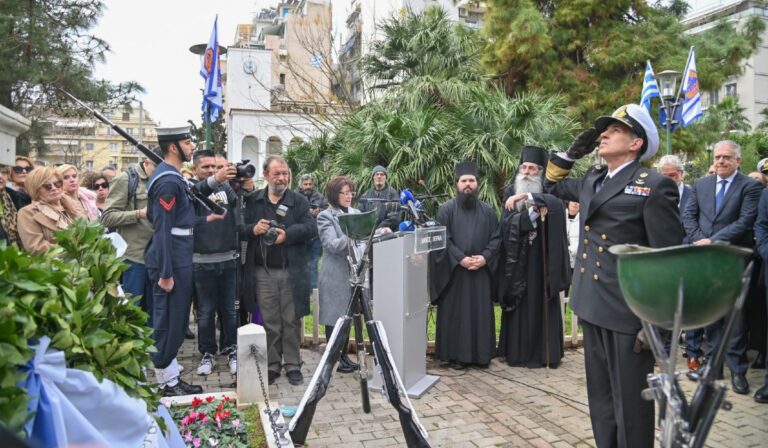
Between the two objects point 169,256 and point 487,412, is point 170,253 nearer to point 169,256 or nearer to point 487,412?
point 169,256

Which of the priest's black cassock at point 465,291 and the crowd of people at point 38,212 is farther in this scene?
the priest's black cassock at point 465,291

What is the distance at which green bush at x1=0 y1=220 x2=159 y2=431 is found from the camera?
1.68 m

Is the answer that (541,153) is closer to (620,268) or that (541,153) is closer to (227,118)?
(620,268)

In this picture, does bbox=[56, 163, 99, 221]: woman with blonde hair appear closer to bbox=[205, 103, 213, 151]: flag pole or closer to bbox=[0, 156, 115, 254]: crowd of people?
bbox=[0, 156, 115, 254]: crowd of people

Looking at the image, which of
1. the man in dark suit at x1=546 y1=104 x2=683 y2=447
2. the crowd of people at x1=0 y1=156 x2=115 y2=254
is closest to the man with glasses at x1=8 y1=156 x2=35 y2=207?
Result: the crowd of people at x1=0 y1=156 x2=115 y2=254

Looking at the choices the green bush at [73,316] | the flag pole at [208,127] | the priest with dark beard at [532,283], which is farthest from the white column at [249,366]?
the flag pole at [208,127]

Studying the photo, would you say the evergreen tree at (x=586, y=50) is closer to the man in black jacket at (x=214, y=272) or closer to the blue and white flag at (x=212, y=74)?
the blue and white flag at (x=212, y=74)

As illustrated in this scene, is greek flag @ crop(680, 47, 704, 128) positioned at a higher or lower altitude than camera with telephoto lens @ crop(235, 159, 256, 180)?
higher

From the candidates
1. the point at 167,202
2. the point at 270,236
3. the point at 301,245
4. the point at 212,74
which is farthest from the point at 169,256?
the point at 212,74

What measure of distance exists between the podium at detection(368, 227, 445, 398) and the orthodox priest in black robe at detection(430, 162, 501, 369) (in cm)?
66

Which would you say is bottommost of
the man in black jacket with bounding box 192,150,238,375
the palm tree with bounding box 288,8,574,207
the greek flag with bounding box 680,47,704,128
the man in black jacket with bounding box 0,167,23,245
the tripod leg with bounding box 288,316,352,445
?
the tripod leg with bounding box 288,316,352,445

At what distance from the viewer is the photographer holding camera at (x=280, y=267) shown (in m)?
5.79

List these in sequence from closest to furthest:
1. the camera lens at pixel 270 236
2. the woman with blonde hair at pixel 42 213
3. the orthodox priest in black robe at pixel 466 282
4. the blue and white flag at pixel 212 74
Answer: the woman with blonde hair at pixel 42 213
the camera lens at pixel 270 236
the orthodox priest in black robe at pixel 466 282
the blue and white flag at pixel 212 74

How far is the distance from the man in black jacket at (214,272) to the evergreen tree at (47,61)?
7862mm
